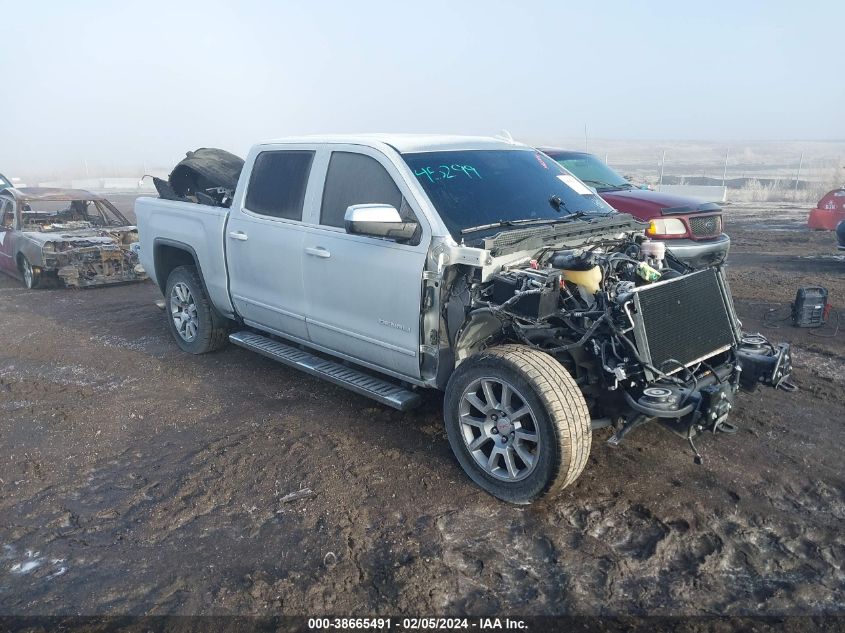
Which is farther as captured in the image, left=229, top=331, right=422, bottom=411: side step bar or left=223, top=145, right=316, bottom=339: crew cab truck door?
left=223, top=145, right=316, bottom=339: crew cab truck door

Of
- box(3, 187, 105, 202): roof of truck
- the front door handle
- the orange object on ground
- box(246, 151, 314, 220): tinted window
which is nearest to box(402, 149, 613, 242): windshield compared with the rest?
the front door handle

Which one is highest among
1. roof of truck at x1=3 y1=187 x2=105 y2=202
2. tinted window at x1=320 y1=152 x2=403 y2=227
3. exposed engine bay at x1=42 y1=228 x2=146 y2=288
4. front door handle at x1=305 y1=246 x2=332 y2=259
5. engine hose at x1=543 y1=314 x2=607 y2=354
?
tinted window at x1=320 y1=152 x2=403 y2=227

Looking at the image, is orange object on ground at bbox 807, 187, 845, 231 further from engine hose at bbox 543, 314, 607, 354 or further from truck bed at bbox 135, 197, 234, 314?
truck bed at bbox 135, 197, 234, 314

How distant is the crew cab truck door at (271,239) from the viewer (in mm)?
4953

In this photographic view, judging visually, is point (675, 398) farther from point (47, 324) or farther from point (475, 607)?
point (47, 324)

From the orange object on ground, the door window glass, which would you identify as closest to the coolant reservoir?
the door window glass

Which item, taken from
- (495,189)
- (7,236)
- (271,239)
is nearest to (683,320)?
(495,189)

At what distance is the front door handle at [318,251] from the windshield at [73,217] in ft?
Answer: 24.2

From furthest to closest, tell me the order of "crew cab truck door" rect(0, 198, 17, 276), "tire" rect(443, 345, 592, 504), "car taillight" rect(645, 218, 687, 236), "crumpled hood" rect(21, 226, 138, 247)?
"crew cab truck door" rect(0, 198, 17, 276), "crumpled hood" rect(21, 226, 138, 247), "car taillight" rect(645, 218, 687, 236), "tire" rect(443, 345, 592, 504)

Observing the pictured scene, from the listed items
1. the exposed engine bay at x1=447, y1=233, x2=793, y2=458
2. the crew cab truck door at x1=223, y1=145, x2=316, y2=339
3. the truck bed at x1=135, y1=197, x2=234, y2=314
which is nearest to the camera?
the exposed engine bay at x1=447, y1=233, x2=793, y2=458

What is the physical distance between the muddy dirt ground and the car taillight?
2180 millimetres

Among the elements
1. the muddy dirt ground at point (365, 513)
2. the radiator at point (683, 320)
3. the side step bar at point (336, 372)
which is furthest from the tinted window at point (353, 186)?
the radiator at point (683, 320)

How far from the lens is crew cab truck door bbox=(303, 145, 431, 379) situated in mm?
4156

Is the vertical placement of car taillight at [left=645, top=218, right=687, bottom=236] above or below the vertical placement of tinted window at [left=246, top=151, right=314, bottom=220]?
below
